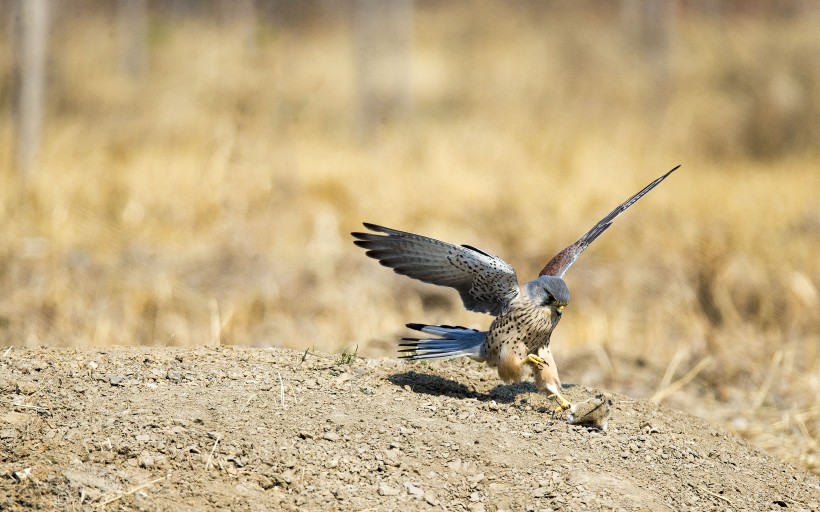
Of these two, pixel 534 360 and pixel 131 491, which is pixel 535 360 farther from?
pixel 131 491

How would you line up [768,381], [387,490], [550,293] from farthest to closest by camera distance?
[768,381]
[550,293]
[387,490]

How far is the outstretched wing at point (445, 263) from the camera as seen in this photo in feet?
10.7

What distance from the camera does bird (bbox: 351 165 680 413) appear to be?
3279mm

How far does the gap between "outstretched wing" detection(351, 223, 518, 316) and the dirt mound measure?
14.1 inches

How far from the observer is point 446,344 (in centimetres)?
346

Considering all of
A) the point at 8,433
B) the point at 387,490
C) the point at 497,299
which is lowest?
the point at 387,490

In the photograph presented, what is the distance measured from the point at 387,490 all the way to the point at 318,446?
0.83ft

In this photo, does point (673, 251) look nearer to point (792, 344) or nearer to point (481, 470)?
point (792, 344)

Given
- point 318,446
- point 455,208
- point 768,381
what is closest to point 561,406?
point 318,446

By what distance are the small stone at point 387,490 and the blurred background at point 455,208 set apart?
0.94 m

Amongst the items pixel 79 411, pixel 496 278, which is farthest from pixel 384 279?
pixel 79 411

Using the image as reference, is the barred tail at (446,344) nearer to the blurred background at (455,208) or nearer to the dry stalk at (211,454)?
the blurred background at (455,208)

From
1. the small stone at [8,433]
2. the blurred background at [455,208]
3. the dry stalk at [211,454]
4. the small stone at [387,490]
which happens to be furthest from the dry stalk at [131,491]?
the blurred background at [455,208]

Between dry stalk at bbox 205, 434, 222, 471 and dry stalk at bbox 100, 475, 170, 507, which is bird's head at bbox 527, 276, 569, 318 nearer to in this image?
dry stalk at bbox 205, 434, 222, 471
